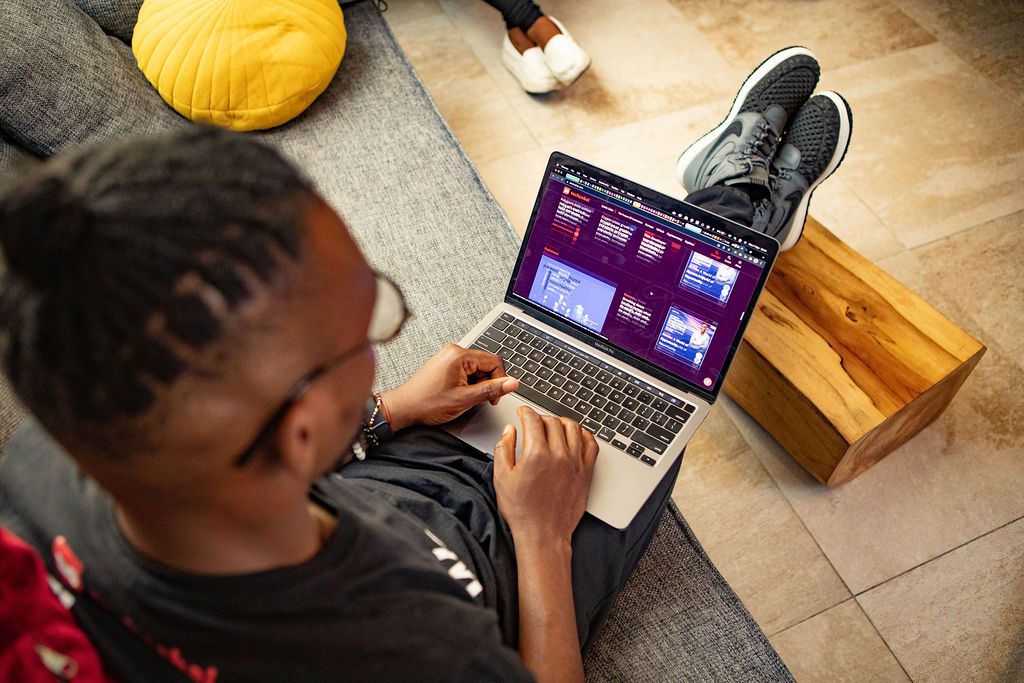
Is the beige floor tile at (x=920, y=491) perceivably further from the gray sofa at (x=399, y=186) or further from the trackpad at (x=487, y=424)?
the trackpad at (x=487, y=424)

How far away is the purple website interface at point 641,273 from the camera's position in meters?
1.19

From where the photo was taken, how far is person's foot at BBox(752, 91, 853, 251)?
63.7 inches

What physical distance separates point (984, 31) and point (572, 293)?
195 centimetres

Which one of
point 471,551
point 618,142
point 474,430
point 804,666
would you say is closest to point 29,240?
point 471,551

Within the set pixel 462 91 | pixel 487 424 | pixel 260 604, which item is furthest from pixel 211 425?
pixel 462 91

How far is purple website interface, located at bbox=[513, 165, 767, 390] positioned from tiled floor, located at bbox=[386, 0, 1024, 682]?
20.6 inches

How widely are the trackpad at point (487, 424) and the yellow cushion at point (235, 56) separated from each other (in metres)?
0.85

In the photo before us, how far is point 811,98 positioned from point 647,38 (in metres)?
0.83

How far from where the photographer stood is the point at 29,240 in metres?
0.49

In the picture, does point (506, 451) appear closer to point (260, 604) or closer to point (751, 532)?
point (260, 604)

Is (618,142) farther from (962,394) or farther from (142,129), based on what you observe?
(142,129)

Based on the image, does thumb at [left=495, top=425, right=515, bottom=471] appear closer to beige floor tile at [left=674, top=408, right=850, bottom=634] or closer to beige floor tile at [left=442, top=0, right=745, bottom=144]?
beige floor tile at [left=674, top=408, right=850, bottom=634]

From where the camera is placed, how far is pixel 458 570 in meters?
0.88

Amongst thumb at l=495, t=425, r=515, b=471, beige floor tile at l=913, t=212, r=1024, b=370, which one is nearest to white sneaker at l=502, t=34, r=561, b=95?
beige floor tile at l=913, t=212, r=1024, b=370
